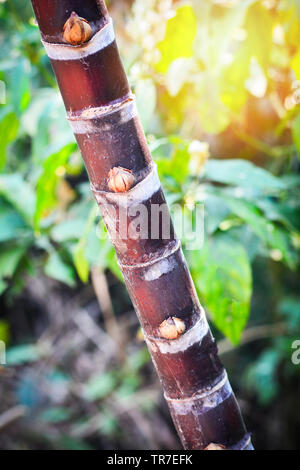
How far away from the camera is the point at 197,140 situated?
33.9 inches

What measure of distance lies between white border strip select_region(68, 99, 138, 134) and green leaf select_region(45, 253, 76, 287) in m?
0.55

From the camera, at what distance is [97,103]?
0.39m

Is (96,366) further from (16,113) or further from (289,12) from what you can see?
(289,12)

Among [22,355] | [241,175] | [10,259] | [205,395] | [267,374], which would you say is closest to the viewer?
[205,395]

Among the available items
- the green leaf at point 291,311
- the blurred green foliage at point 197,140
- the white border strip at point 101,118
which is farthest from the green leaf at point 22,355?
the white border strip at point 101,118

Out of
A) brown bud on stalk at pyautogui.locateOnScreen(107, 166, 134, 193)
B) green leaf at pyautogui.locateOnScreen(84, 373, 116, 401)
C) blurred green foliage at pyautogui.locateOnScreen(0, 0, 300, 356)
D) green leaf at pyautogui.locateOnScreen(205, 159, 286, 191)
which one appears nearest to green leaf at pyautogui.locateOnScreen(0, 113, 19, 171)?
blurred green foliage at pyautogui.locateOnScreen(0, 0, 300, 356)

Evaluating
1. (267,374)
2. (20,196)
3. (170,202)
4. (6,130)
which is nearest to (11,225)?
(20,196)

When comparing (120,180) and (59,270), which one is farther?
(59,270)

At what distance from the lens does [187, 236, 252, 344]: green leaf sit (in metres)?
0.67

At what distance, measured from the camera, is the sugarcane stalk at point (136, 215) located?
0.38 metres

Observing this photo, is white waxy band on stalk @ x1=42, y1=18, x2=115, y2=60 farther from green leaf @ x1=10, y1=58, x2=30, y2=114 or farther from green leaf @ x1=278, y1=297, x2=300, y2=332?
green leaf @ x1=278, y1=297, x2=300, y2=332

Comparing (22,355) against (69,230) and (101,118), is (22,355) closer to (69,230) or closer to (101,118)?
(69,230)

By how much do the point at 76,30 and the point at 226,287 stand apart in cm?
44
